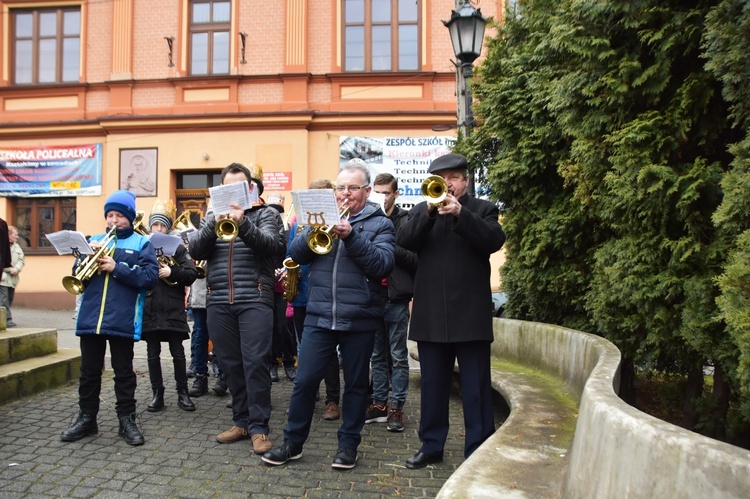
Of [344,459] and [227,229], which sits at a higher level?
[227,229]

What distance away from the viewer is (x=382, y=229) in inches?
171

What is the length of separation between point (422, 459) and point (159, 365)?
284cm

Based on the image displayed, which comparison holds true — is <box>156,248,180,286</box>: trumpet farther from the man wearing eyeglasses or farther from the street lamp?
the street lamp

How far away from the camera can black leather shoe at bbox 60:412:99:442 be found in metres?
4.50

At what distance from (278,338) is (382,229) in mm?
3562

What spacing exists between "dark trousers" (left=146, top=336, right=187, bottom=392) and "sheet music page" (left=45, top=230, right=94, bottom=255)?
1.43 m

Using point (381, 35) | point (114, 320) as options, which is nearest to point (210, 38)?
point (381, 35)

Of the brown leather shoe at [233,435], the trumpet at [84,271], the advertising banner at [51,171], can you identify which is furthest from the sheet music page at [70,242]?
the advertising banner at [51,171]

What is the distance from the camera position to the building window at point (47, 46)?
16.5 meters

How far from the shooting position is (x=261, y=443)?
428 cm

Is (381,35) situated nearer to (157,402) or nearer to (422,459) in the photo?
Answer: (157,402)

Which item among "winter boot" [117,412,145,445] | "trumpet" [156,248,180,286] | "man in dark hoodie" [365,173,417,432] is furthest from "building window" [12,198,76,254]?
"man in dark hoodie" [365,173,417,432]

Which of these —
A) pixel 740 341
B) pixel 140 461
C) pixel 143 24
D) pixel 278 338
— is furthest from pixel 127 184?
pixel 740 341

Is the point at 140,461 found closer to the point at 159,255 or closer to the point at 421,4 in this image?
the point at 159,255
